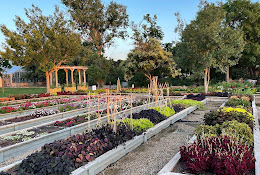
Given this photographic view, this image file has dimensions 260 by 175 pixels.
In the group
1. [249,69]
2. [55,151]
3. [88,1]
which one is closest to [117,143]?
[55,151]

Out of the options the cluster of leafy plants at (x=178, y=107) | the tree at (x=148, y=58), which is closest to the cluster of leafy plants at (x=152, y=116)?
the cluster of leafy plants at (x=178, y=107)

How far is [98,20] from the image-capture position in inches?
1272

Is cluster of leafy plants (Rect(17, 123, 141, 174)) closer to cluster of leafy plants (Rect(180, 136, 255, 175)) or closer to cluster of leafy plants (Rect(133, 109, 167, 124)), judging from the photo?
cluster of leafy plants (Rect(180, 136, 255, 175))

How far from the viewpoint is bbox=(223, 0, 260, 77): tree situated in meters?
23.8

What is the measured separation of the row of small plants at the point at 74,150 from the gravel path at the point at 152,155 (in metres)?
0.35

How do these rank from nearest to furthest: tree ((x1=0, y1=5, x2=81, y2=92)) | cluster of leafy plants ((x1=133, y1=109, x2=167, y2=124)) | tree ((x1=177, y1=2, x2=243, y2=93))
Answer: cluster of leafy plants ((x1=133, y1=109, x2=167, y2=124)) → tree ((x1=177, y1=2, x2=243, y2=93)) → tree ((x1=0, y1=5, x2=81, y2=92))

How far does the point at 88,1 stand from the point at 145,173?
32.0 m

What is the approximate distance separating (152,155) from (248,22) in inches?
1002

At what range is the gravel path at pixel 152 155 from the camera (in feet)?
12.5

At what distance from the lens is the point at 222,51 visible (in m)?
15.1

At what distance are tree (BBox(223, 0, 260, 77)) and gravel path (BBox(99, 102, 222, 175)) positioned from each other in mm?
21535

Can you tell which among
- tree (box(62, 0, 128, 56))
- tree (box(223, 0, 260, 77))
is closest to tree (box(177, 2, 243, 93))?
tree (box(223, 0, 260, 77))

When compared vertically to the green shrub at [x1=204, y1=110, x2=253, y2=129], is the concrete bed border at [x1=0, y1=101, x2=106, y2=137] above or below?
below

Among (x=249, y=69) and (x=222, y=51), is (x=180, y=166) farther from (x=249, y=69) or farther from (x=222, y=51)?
(x=249, y=69)
